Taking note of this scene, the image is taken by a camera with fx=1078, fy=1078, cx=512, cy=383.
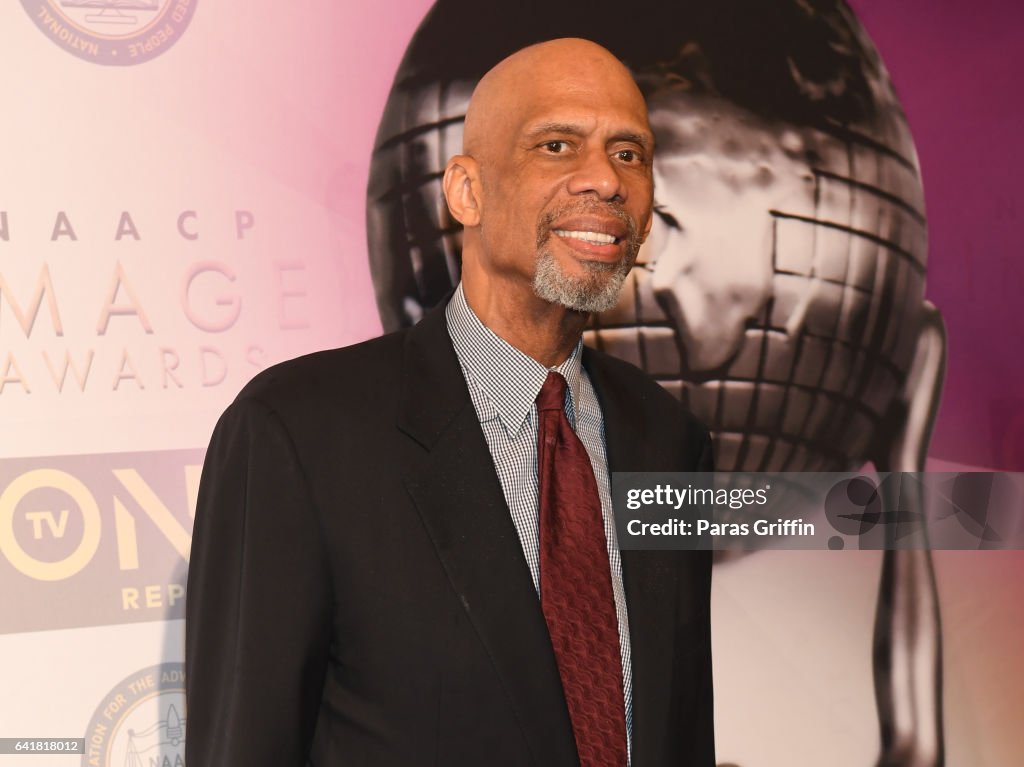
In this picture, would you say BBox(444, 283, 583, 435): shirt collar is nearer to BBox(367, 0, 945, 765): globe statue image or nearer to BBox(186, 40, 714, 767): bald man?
BBox(186, 40, 714, 767): bald man

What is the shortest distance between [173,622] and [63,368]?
52 cm

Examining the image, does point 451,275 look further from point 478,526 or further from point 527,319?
point 478,526

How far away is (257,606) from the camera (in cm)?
141

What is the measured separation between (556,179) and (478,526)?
0.53 m

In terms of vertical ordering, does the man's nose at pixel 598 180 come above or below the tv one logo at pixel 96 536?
above

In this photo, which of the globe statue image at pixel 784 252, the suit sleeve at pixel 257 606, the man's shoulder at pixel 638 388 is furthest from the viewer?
the globe statue image at pixel 784 252

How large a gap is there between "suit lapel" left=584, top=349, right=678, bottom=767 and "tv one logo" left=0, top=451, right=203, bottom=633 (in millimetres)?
837

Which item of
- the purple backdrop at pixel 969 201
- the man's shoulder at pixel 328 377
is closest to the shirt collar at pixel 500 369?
the man's shoulder at pixel 328 377

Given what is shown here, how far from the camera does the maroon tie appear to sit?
4.82ft

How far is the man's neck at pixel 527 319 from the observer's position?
5.33 ft

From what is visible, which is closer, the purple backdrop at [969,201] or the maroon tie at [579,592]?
the maroon tie at [579,592]

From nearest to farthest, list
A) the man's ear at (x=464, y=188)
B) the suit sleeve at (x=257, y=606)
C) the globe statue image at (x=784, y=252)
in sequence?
the suit sleeve at (x=257, y=606) → the man's ear at (x=464, y=188) → the globe statue image at (x=784, y=252)

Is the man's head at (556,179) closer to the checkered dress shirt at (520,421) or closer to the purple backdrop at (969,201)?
the checkered dress shirt at (520,421)

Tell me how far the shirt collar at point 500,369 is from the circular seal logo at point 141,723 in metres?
0.90
